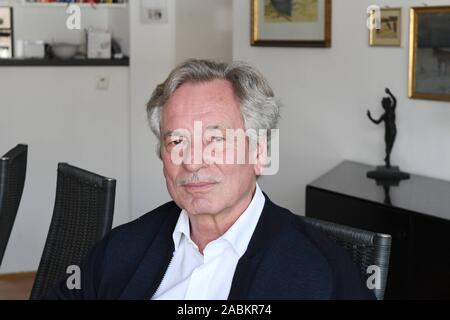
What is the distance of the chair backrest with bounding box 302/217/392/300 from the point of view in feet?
5.29

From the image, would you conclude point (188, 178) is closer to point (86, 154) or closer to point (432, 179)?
point (432, 179)

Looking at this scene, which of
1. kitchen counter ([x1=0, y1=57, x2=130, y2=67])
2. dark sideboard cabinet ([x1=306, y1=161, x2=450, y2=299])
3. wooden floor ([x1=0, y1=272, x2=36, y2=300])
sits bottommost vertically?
wooden floor ([x1=0, y1=272, x2=36, y2=300])

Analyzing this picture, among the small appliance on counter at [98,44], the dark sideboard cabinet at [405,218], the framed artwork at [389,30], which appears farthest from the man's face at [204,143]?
the small appliance on counter at [98,44]

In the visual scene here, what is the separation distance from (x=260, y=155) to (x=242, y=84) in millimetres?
160

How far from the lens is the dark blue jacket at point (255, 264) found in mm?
1463

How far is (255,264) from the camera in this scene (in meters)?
1.52

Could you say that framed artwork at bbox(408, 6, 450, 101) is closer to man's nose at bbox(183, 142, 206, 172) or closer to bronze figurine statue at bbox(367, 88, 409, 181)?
bronze figurine statue at bbox(367, 88, 409, 181)

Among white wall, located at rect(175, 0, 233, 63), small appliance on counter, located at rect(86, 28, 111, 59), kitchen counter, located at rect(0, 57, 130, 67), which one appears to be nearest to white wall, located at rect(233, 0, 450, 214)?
white wall, located at rect(175, 0, 233, 63)

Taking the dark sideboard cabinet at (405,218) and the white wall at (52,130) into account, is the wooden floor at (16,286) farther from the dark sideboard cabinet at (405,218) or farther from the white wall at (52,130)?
the dark sideboard cabinet at (405,218)

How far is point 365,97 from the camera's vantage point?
12.0 ft

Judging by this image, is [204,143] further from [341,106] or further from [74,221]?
[341,106]

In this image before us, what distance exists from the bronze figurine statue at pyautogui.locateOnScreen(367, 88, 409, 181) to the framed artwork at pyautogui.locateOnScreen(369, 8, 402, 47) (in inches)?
8.6

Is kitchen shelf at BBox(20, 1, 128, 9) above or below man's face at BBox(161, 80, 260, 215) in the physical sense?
above

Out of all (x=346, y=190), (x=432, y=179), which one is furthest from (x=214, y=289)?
(x=432, y=179)
